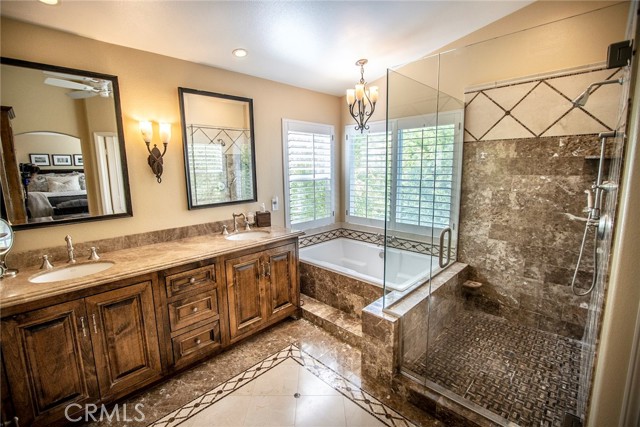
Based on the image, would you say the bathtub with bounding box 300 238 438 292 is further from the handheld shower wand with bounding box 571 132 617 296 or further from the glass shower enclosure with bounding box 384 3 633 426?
the handheld shower wand with bounding box 571 132 617 296

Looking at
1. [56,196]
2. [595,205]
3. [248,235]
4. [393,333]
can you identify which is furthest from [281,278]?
[595,205]

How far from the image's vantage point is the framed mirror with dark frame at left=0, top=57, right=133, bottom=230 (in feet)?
5.82

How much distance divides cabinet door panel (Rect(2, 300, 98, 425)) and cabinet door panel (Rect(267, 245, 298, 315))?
132 cm

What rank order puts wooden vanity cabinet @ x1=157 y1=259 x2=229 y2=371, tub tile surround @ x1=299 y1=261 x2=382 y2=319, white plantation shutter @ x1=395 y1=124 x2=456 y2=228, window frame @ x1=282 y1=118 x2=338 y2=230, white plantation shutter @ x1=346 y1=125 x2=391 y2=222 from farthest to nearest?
white plantation shutter @ x1=346 y1=125 x2=391 y2=222
window frame @ x1=282 y1=118 x2=338 y2=230
white plantation shutter @ x1=395 y1=124 x2=456 y2=228
tub tile surround @ x1=299 y1=261 x2=382 y2=319
wooden vanity cabinet @ x1=157 y1=259 x2=229 y2=371

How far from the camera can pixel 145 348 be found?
1880 mm

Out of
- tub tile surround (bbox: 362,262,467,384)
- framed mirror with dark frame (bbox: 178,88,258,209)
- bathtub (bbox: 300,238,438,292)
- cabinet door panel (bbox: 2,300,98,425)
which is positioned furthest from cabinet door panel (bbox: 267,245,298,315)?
cabinet door panel (bbox: 2,300,98,425)

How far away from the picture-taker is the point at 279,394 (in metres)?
1.91

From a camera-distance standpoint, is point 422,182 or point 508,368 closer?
point 508,368

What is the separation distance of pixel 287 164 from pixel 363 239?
1.49m

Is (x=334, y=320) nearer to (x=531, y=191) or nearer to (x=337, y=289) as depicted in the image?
(x=337, y=289)

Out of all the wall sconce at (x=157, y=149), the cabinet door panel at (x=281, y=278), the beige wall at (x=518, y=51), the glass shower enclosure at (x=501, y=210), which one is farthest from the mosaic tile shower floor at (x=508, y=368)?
the wall sconce at (x=157, y=149)

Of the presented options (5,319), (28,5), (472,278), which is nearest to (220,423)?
(5,319)

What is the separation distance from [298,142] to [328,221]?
1207 mm

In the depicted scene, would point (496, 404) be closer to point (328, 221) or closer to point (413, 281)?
point (413, 281)
